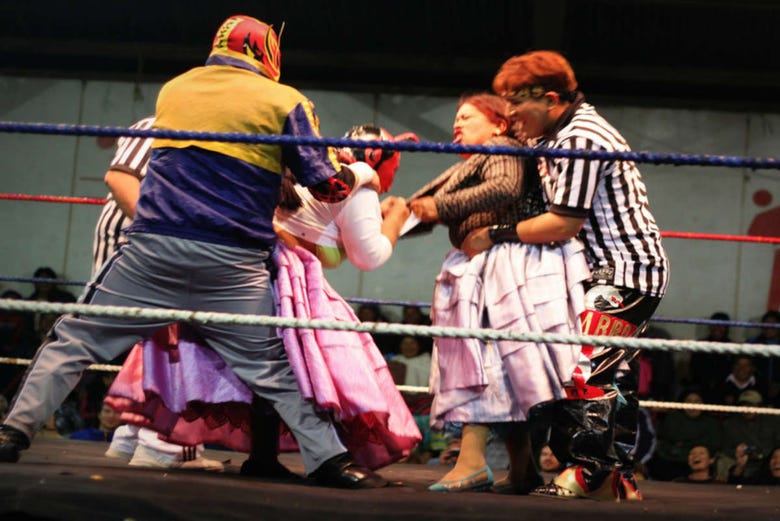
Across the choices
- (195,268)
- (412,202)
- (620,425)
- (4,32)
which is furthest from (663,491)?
(4,32)

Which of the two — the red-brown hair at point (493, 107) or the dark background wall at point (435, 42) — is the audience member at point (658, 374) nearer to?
the dark background wall at point (435, 42)

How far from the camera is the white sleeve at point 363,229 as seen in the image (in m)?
2.53

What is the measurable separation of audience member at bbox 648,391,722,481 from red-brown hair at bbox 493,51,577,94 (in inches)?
145

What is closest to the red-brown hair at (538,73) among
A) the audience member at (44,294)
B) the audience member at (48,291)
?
the audience member at (44,294)

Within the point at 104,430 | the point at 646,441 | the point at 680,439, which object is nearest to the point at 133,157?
the point at 104,430

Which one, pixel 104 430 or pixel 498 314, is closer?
pixel 498 314

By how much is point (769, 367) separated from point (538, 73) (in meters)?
4.87

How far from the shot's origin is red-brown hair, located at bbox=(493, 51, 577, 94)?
99.5 inches

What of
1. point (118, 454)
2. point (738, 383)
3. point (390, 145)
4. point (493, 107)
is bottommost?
point (118, 454)

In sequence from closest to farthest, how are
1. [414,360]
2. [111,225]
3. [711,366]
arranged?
[111,225], [711,366], [414,360]

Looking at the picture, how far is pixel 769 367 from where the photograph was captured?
6652 millimetres

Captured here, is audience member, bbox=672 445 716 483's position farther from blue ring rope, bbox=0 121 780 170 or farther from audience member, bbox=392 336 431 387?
blue ring rope, bbox=0 121 780 170

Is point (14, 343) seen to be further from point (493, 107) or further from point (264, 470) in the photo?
point (493, 107)

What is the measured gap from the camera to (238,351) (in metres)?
2.31
